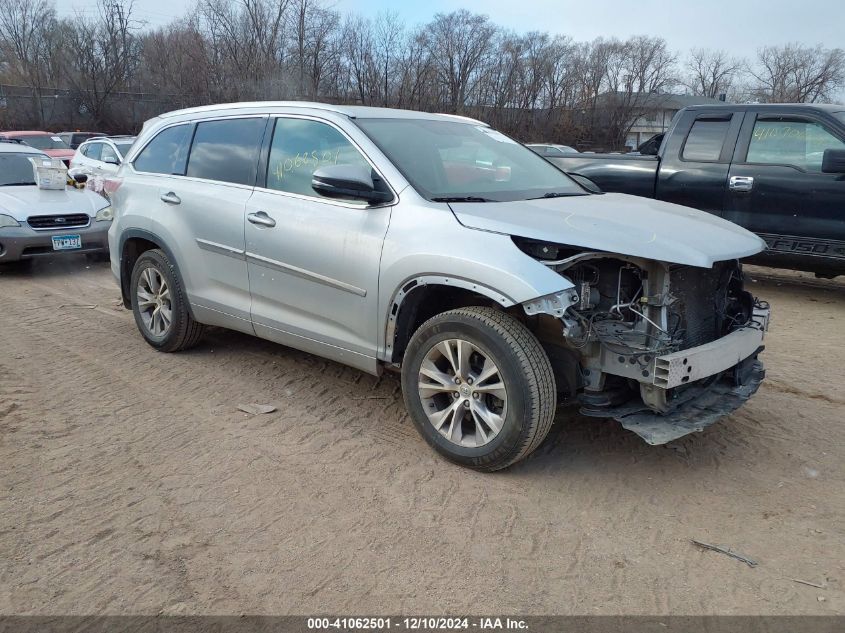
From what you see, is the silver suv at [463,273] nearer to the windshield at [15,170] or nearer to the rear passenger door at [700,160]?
the rear passenger door at [700,160]

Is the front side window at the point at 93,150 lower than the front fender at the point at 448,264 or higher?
higher

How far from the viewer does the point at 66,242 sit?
883cm

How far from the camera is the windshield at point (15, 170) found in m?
9.62

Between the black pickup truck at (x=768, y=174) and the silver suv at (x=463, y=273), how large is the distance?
120 inches

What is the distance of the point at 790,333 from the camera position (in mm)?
6363

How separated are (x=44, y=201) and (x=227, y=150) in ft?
17.8

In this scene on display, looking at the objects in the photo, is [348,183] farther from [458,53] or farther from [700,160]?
[458,53]

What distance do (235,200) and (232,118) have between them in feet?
2.34

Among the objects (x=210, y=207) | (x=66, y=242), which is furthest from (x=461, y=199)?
(x=66, y=242)

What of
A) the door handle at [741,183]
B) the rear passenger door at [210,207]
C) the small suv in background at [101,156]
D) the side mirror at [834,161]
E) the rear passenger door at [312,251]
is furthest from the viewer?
the small suv in background at [101,156]

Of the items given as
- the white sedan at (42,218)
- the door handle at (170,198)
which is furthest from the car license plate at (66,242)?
the door handle at (170,198)

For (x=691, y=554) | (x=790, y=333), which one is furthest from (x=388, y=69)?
(x=691, y=554)

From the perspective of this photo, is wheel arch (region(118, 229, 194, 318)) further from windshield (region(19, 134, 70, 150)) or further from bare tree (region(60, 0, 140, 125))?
bare tree (region(60, 0, 140, 125))

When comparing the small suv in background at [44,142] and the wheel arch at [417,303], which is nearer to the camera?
the wheel arch at [417,303]
